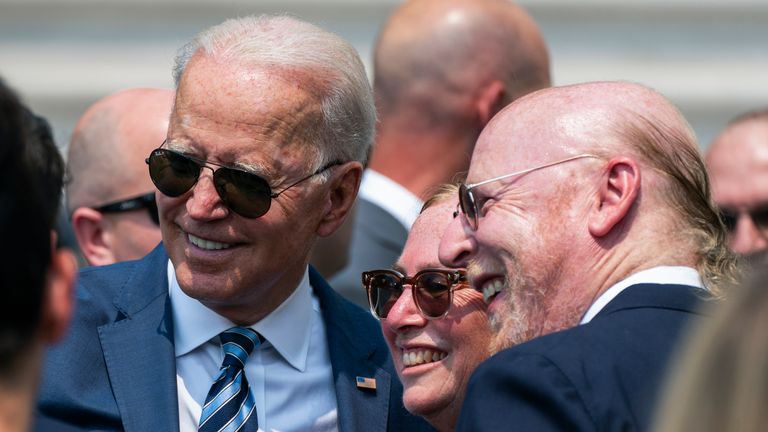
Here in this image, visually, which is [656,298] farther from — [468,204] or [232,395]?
[232,395]

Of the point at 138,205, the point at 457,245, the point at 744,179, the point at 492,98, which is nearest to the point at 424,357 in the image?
the point at 457,245

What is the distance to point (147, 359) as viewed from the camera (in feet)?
10.6

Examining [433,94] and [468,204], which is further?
[433,94]

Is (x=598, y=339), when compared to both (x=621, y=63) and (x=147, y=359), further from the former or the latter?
(x=621, y=63)

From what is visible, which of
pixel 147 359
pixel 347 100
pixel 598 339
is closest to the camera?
pixel 598 339

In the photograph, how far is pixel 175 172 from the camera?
3.27 meters

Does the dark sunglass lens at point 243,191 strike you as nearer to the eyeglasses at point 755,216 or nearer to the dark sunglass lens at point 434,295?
the dark sunglass lens at point 434,295

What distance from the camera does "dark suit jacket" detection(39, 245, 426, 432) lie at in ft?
10.2

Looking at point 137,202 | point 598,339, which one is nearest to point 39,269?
point 598,339

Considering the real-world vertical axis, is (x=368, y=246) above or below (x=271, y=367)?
below

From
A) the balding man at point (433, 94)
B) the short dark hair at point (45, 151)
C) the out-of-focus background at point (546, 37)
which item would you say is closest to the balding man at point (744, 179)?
the balding man at point (433, 94)

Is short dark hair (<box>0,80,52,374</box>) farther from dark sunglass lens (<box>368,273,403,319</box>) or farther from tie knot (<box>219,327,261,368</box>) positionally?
dark sunglass lens (<box>368,273,403,319</box>)

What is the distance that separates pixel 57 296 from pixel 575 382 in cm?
102

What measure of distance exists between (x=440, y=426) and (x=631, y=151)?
893 millimetres
